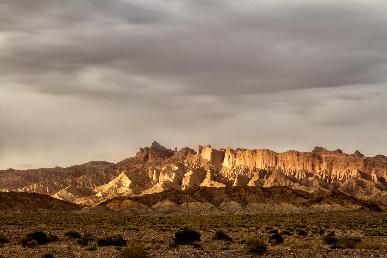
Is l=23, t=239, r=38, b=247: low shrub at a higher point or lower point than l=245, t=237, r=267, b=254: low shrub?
lower

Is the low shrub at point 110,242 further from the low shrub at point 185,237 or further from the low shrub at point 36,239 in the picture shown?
the low shrub at point 36,239

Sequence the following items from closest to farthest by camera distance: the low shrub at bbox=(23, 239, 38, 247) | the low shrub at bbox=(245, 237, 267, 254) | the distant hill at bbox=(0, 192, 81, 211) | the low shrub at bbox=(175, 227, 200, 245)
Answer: the low shrub at bbox=(245, 237, 267, 254) → the low shrub at bbox=(23, 239, 38, 247) → the low shrub at bbox=(175, 227, 200, 245) → the distant hill at bbox=(0, 192, 81, 211)

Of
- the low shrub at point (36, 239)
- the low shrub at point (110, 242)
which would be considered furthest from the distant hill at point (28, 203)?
the low shrub at point (110, 242)

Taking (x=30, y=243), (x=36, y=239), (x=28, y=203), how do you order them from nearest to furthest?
(x=30, y=243) < (x=36, y=239) < (x=28, y=203)

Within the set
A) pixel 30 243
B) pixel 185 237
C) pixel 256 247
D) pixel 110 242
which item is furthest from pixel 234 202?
pixel 256 247

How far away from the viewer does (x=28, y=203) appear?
593 ft

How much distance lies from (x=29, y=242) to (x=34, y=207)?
472ft

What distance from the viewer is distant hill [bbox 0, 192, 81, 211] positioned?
171 meters

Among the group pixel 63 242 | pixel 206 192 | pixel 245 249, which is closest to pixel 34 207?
pixel 206 192

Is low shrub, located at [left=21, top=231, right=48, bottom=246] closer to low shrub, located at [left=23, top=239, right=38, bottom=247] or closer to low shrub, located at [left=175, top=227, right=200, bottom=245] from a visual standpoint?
low shrub, located at [left=23, top=239, right=38, bottom=247]

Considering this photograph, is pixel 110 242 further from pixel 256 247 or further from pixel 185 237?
pixel 256 247

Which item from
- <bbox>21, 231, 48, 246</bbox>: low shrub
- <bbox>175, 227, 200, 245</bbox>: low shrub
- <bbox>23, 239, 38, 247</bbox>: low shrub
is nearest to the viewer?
<bbox>23, 239, 38, 247</bbox>: low shrub

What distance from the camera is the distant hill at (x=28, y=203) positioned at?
171125 mm

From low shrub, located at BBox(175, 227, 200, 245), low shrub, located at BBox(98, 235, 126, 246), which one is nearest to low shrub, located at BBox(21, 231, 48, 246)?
low shrub, located at BBox(98, 235, 126, 246)
